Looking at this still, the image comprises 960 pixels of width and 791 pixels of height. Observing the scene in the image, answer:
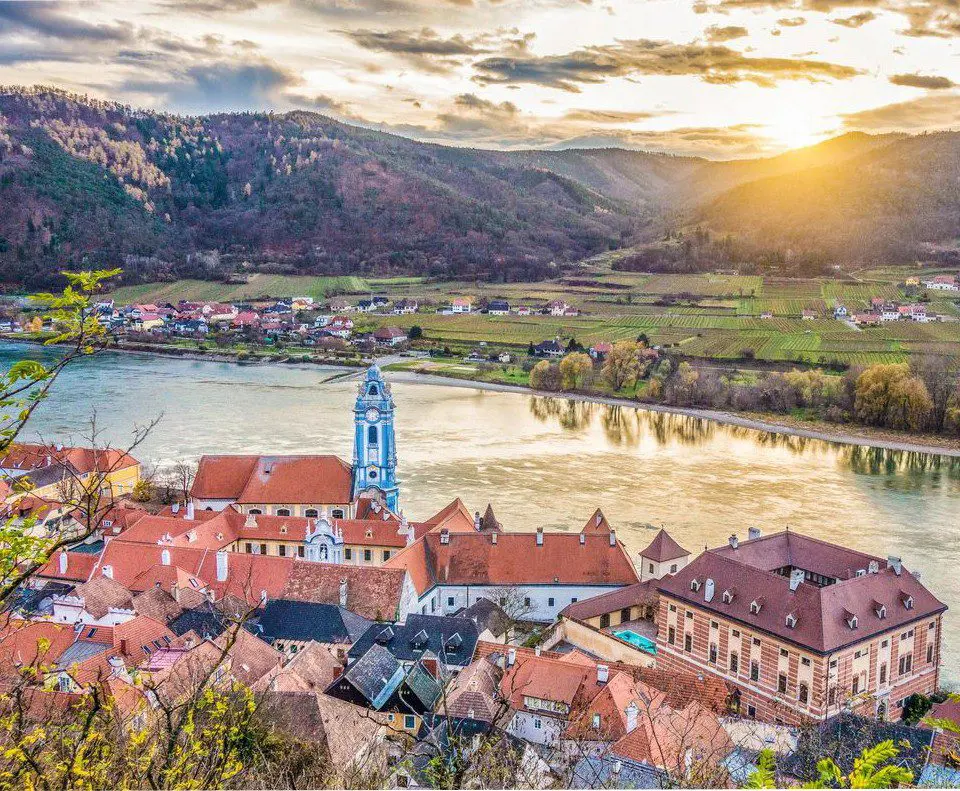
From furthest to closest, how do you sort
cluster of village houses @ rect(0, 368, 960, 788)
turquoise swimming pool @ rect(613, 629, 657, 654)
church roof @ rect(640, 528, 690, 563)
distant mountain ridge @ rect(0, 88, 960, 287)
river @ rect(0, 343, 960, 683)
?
distant mountain ridge @ rect(0, 88, 960, 287)
river @ rect(0, 343, 960, 683)
church roof @ rect(640, 528, 690, 563)
turquoise swimming pool @ rect(613, 629, 657, 654)
cluster of village houses @ rect(0, 368, 960, 788)

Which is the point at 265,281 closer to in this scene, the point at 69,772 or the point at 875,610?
the point at 875,610

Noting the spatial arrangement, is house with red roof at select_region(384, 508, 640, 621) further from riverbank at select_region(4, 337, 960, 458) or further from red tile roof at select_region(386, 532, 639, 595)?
riverbank at select_region(4, 337, 960, 458)

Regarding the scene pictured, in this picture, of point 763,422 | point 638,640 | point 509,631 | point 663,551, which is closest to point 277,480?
point 509,631

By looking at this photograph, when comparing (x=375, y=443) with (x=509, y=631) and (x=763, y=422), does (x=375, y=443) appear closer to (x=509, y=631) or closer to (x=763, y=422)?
(x=509, y=631)

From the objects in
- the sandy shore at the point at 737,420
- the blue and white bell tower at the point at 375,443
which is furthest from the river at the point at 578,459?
the blue and white bell tower at the point at 375,443

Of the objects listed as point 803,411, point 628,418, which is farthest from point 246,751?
point 803,411

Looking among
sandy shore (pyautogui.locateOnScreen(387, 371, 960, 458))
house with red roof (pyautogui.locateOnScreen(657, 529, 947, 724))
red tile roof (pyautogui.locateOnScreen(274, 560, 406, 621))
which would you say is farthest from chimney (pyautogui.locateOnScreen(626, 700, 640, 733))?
sandy shore (pyautogui.locateOnScreen(387, 371, 960, 458))
